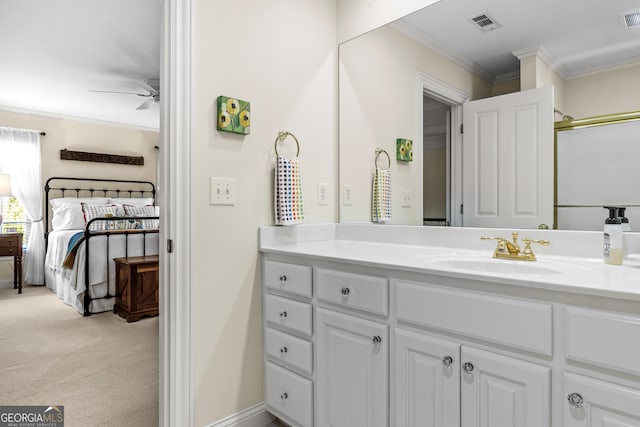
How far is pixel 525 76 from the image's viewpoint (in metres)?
1.55

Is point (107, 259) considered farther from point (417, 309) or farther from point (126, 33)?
point (417, 309)

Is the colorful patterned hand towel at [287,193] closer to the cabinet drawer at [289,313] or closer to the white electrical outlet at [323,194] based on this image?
the white electrical outlet at [323,194]

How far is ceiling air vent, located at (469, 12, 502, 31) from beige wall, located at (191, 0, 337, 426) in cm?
83

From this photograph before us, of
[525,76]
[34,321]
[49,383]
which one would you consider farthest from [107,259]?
[525,76]

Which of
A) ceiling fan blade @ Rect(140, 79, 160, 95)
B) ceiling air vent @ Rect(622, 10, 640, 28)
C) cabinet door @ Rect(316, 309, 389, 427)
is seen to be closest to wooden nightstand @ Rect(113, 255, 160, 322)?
ceiling fan blade @ Rect(140, 79, 160, 95)

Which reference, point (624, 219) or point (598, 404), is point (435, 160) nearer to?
point (624, 219)

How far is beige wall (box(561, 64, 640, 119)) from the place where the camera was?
1.33 metres

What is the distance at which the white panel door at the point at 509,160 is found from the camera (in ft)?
4.93

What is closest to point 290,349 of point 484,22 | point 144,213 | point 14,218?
point 484,22

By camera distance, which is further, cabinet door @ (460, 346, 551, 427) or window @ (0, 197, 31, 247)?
window @ (0, 197, 31, 247)

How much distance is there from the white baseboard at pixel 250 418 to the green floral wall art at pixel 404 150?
1.42 meters

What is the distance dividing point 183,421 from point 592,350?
146cm

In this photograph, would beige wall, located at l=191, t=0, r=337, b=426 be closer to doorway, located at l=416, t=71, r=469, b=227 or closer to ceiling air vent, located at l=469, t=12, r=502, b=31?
doorway, located at l=416, t=71, r=469, b=227

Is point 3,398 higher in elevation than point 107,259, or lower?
lower
